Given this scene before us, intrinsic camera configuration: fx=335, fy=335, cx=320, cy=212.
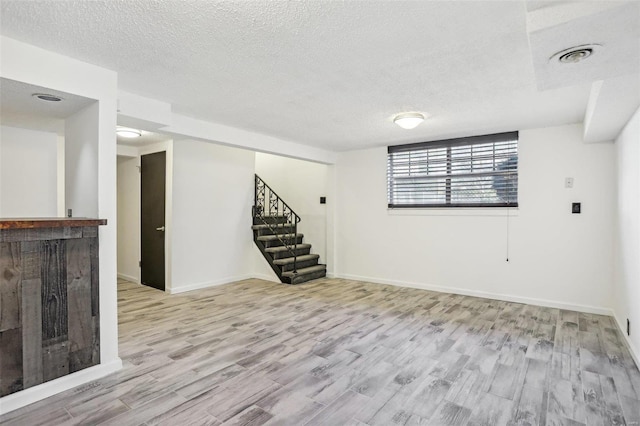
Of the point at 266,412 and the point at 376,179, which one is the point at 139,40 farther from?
the point at 376,179

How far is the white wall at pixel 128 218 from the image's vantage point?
5910 mm

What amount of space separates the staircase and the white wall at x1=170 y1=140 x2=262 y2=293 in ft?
0.85

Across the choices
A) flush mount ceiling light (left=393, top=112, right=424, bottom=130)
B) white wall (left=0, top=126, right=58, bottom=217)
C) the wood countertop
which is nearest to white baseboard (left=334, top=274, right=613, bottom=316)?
flush mount ceiling light (left=393, top=112, right=424, bottom=130)

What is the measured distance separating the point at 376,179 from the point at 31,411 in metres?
5.11

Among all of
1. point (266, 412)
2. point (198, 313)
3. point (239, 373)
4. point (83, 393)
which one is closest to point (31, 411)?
point (83, 393)

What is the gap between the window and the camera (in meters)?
4.72

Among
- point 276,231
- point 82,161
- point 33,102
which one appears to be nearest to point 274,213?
point 276,231

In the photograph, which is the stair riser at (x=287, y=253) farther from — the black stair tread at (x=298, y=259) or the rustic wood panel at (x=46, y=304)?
the rustic wood panel at (x=46, y=304)

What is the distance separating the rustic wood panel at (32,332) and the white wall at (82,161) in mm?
641

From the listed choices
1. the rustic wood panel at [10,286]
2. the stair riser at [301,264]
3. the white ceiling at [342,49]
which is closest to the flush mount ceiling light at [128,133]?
the white ceiling at [342,49]

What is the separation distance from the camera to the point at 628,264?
317cm

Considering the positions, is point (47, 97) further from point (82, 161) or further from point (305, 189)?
point (305, 189)

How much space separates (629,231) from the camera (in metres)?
3.12

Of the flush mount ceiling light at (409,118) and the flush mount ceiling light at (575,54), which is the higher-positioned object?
the flush mount ceiling light at (409,118)
